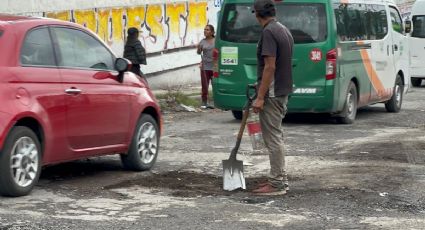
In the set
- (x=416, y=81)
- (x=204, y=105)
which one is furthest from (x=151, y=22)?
(x=416, y=81)

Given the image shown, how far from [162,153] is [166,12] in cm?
1123

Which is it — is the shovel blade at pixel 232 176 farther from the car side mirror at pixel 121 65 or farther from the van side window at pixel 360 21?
the van side window at pixel 360 21

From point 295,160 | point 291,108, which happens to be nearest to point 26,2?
point 291,108

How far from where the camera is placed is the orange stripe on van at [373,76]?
15.7m

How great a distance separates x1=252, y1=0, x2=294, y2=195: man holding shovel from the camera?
8.27 m

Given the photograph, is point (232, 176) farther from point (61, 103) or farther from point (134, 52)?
point (134, 52)

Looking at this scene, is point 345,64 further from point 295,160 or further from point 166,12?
point 166,12

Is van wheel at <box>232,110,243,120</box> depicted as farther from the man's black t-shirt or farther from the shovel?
the man's black t-shirt

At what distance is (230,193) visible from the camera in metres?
8.49

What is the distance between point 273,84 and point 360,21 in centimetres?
776

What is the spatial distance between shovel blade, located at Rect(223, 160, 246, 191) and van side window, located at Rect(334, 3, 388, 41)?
6.26 m

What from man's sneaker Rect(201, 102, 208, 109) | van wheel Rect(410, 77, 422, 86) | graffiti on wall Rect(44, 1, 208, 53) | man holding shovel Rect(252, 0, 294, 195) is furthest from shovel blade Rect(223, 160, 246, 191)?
van wheel Rect(410, 77, 422, 86)

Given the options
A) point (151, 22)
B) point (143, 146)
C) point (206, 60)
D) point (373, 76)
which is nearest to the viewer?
point (143, 146)

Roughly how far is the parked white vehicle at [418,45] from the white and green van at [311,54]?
10.2 metres
